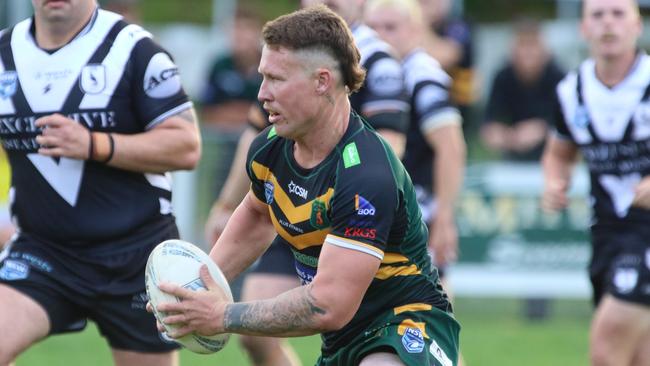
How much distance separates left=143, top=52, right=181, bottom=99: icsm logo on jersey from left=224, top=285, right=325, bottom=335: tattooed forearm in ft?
5.39

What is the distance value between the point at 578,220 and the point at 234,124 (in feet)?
11.3

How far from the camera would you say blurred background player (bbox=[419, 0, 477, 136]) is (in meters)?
11.7

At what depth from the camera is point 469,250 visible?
12.5 m

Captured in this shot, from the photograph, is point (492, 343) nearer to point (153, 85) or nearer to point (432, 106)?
point (432, 106)

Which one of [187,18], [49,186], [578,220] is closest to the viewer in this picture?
[49,186]

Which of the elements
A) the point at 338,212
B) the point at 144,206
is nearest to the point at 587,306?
the point at 144,206

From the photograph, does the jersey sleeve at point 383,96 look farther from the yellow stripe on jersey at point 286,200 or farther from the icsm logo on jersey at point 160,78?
the yellow stripe on jersey at point 286,200

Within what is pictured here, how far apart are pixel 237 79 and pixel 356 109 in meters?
5.45

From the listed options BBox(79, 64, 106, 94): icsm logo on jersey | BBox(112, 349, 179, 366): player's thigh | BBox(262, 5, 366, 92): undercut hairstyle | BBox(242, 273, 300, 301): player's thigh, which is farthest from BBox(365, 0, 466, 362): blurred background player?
BBox(262, 5, 366, 92): undercut hairstyle

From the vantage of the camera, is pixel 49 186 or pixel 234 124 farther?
pixel 234 124

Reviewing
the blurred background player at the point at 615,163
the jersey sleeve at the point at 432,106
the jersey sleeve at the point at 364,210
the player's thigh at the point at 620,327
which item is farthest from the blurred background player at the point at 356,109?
the jersey sleeve at the point at 364,210

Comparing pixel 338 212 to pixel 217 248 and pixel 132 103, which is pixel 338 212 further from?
pixel 132 103

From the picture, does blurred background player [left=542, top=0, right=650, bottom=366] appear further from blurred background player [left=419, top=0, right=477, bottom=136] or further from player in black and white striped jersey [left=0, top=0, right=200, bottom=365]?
blurred background player [left=419, top=0, right=477, bottom=136]

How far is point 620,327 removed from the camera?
286 inches
